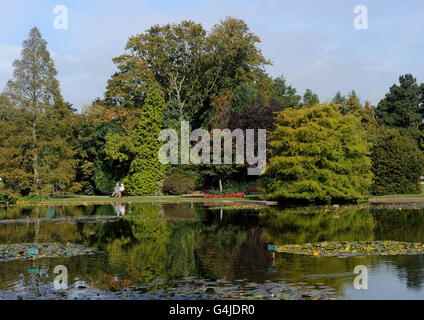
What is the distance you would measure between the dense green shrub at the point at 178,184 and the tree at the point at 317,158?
43.5 ft

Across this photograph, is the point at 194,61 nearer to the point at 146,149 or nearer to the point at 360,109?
the point at 146,149

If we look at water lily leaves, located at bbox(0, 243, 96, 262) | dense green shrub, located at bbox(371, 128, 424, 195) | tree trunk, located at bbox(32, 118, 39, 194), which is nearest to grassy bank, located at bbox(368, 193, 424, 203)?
dense green shrub, located at bbox(371, 128, 424, 195)

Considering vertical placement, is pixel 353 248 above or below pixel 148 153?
below

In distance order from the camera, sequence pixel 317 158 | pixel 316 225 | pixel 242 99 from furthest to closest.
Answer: pixel 242 99
pixel 317 158
pixel 316 225

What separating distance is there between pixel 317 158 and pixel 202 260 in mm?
20174

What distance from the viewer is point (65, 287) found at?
11.5 meters

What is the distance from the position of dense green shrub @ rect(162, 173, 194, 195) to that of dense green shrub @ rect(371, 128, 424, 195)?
52.9 ft

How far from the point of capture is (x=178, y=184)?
47.4m

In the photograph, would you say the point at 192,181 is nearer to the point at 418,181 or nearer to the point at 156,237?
the point at 418,181

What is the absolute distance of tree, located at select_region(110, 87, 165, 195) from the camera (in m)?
48.3

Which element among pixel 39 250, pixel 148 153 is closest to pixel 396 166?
pixel 148 153

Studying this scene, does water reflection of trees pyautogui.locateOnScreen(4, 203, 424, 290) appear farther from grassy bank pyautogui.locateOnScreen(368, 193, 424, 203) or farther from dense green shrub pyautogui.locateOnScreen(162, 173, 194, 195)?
dense green shrub pyautogui.locateOnScreen(162, 173, 194, 195)
